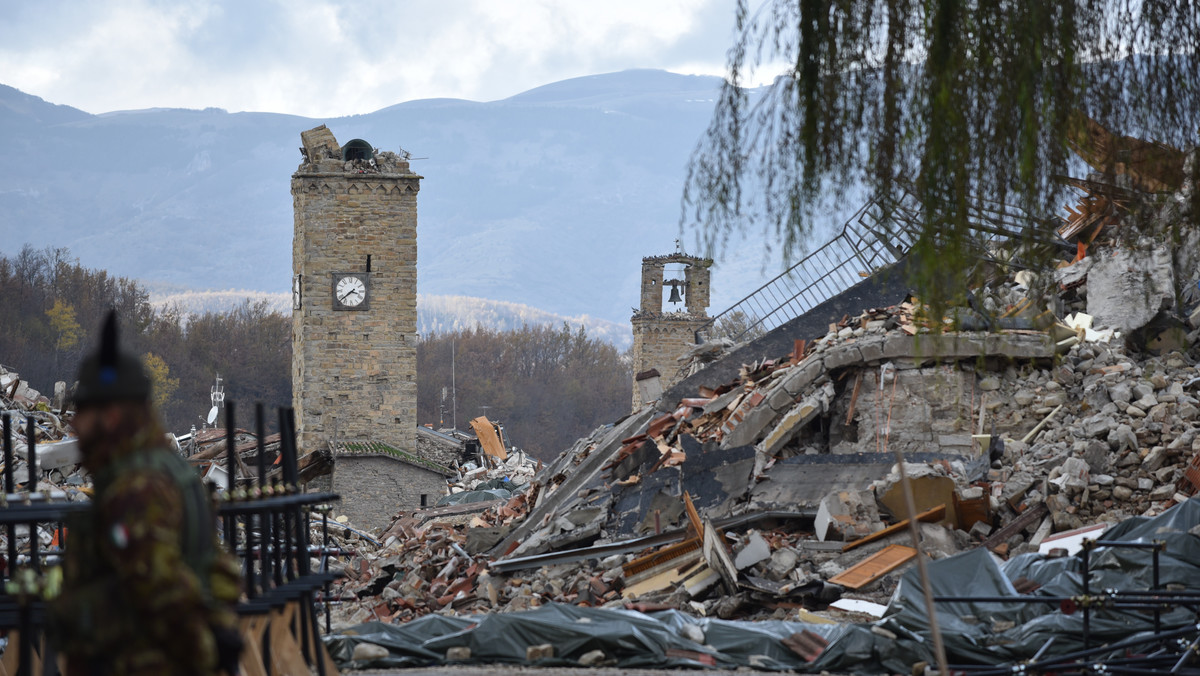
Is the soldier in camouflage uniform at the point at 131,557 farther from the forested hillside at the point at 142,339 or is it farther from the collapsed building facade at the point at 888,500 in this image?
the forested hillside at the point at 142,339

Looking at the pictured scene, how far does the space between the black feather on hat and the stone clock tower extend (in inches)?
1006

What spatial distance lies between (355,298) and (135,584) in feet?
84.9

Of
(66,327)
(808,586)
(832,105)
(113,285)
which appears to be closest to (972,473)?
(808,586)

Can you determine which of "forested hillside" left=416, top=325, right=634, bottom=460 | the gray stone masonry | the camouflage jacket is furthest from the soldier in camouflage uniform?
"forested hillside" left=416, top=325, right=634, bottom=460

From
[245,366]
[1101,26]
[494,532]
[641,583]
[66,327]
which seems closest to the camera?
[1101,26]

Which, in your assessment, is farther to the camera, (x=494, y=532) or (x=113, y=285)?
(x=113, y=285)

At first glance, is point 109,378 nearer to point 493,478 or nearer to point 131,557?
point 131,557

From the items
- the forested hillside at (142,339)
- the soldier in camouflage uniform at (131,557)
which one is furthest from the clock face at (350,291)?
the forested hillside at (142,339)

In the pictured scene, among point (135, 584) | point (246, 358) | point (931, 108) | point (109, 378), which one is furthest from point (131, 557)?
point (246, 358)

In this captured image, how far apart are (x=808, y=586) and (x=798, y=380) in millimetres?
4026

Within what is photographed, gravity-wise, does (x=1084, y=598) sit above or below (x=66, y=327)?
below

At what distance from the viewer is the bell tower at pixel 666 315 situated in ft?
139

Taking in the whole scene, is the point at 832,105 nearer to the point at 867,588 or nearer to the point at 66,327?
the point at 867,588

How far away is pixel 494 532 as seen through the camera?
14.5 metres
